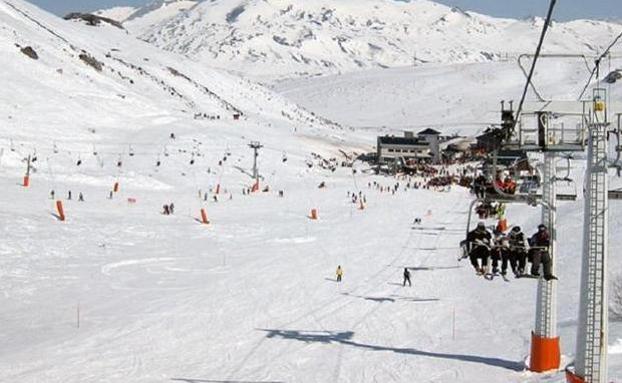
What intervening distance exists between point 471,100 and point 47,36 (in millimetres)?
101439

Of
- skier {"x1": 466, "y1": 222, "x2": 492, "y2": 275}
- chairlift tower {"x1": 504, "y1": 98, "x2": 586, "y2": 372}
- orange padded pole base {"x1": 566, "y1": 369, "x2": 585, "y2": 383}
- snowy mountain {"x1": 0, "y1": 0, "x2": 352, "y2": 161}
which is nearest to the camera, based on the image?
orange padded pole base {"x1": 566, "y1": 369, "x2": 585, "y2": 383}

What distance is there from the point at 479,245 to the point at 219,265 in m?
17.7

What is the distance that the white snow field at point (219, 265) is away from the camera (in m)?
17.3

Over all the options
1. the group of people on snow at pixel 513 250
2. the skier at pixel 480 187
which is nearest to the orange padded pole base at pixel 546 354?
the group of people on snow at pixel 513 250

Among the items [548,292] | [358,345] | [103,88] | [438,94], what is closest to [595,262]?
[548,292]

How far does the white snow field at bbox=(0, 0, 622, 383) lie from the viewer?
1734cm

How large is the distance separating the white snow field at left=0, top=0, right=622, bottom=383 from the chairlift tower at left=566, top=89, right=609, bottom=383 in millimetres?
2288

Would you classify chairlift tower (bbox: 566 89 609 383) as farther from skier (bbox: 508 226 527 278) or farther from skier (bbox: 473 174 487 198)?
skier (bbox: 473 174 487 198)

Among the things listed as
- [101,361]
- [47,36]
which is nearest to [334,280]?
[101,361]

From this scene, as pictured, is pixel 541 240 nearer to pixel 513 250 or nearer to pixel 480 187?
pixel 513 250

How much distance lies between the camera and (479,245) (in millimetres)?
13570

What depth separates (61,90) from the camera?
69.0m

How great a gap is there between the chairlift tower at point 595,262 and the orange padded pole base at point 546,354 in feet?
9.38

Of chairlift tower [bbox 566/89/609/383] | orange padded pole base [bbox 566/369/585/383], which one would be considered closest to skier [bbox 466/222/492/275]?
chairlift tower [bbox 566/89/609/383]
